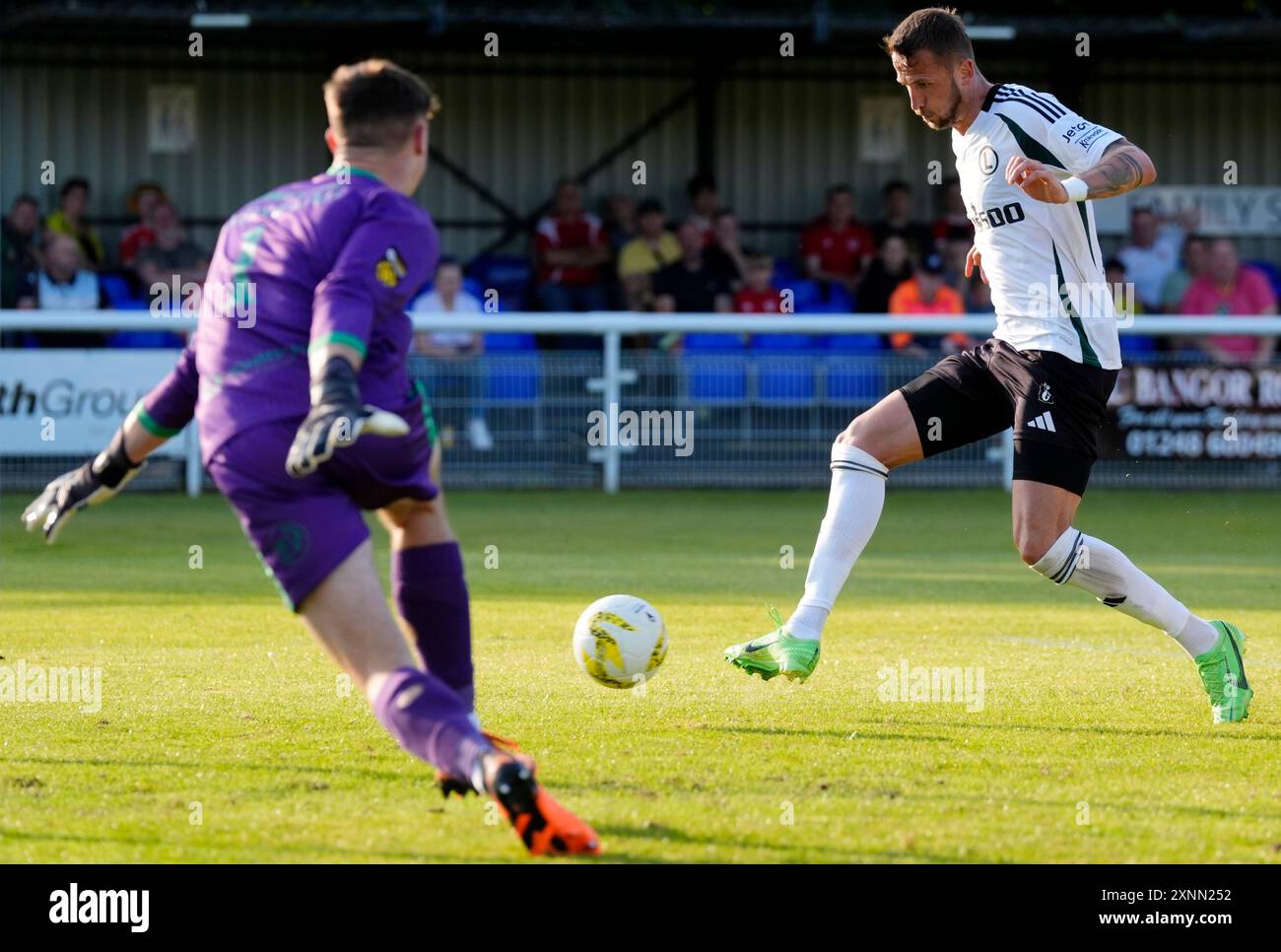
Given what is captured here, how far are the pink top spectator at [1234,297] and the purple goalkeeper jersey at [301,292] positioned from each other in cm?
1602

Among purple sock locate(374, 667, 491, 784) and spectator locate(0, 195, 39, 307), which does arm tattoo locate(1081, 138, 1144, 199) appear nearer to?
purple sock locate(374, 667, 491, 784)

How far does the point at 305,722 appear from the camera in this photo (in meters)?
5.92

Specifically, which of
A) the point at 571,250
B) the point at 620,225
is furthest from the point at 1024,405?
the point at 620,225

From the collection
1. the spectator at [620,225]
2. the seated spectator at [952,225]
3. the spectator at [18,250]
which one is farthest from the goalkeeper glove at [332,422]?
the seated spectator at [952,225]

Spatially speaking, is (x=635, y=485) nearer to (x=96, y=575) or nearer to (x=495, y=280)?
(x=495, y=280)

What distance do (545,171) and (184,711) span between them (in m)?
16.9

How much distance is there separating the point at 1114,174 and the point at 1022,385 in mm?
794

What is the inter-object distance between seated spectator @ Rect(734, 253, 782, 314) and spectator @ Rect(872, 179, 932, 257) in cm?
249

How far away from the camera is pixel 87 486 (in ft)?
15.6

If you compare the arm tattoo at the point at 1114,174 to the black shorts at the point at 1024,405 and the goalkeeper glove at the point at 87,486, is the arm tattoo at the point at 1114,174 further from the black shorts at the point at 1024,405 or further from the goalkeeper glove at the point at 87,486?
the goalkeeper glove at the point at 87,486

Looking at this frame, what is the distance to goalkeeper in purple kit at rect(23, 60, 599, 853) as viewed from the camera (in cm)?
404

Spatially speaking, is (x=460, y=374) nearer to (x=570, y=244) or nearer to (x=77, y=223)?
(x=570, y=244)

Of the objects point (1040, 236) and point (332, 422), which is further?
point (1040, 236)

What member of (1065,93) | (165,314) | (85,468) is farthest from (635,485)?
(85,468)
